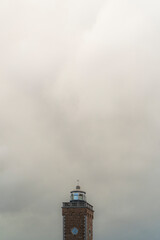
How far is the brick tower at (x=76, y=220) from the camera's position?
12194 centimetres

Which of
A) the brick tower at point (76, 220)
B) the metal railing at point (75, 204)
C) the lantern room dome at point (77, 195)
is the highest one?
the lantern room dome at point (77, 195)

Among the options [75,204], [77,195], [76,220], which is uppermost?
[77,195]

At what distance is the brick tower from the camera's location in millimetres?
121938

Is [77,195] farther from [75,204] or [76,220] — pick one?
[76,220]

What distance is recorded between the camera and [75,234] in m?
122

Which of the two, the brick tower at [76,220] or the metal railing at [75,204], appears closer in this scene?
the brick tower at [76,220]

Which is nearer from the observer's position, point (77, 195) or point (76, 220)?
point (76, 220)

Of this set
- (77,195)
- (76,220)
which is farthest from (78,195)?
(76,220)

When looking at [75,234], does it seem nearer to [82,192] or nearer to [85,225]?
[85,225]

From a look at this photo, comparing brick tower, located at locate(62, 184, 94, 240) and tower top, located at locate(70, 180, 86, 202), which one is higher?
tower top, located at locate(70, 180, 86, 202)

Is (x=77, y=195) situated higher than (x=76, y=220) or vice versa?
(x=77, y=195)

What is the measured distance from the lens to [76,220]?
122688 millimetres

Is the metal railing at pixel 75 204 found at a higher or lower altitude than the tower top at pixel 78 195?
lower

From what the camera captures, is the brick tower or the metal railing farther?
the metal railing
